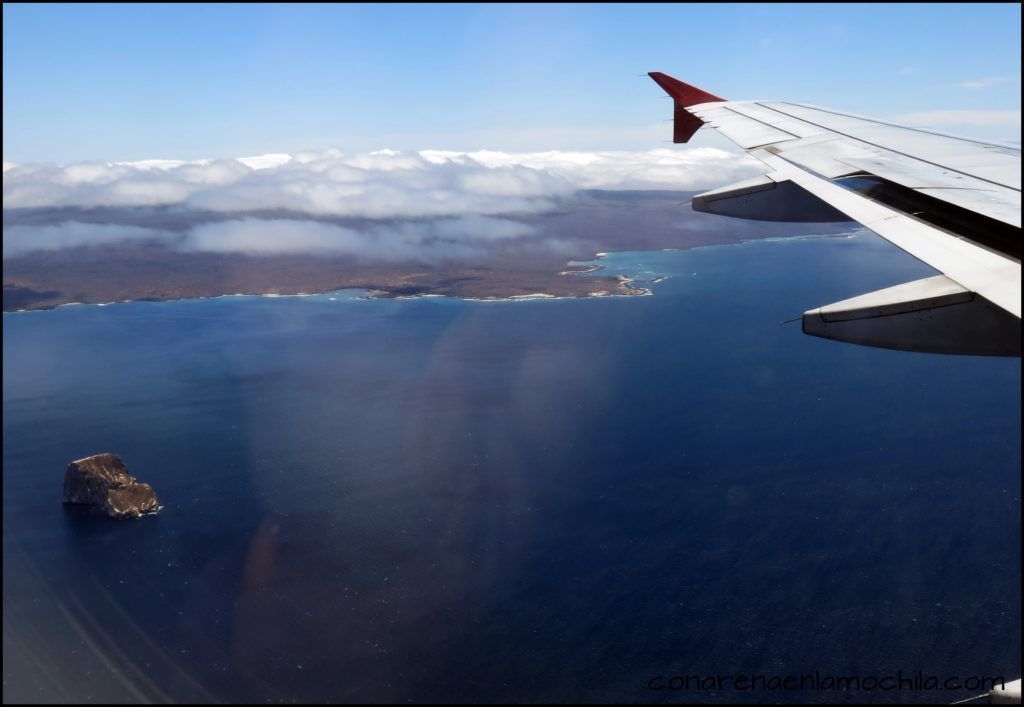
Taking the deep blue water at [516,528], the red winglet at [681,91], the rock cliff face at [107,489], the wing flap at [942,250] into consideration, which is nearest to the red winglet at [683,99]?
the red winglet at [681,91]

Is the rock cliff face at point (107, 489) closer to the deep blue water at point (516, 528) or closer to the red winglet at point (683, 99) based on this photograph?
the deep blue water at point (516, 528)

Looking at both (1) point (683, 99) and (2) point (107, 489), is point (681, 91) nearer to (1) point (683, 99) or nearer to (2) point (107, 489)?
(1) point (683, 99)

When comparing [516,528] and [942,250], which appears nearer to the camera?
[942,250]

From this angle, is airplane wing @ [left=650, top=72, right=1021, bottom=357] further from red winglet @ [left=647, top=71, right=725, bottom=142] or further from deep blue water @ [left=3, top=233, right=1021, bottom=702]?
deep blue water @ [left=3, top=233, right=1021, bottom=702]

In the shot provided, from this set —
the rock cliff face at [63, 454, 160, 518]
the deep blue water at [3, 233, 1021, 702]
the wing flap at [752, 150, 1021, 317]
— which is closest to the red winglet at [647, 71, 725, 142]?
the wing flap at [752, 150, 1021, 317]

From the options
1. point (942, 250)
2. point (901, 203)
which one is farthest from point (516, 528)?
point (942, 250)

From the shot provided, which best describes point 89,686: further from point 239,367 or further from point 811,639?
point 239,367
